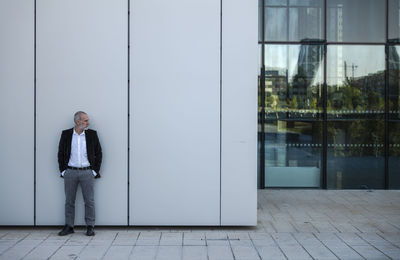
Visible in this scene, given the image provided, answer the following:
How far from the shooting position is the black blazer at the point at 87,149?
316 inches

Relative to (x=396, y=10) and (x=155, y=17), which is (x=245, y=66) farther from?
(x=396, y=10)

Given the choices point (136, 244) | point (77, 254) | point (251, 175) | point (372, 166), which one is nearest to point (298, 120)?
point (372, 166)

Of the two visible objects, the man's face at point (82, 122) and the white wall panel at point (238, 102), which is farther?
the white wall panel at point (238, 102)

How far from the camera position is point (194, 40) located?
845 cm

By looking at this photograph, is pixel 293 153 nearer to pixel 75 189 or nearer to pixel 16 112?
pixel 75 189

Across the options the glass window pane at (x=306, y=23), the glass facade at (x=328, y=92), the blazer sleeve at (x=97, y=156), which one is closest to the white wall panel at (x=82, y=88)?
the blazer sleeve at (x=97, y=156)

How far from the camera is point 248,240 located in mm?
7859

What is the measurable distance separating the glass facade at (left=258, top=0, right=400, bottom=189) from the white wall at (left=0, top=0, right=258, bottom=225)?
4659mm

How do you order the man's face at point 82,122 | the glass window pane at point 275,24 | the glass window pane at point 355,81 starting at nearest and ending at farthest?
the man's face at point 82,122, the glass window pane at point 275,24, the glass window pane at point 355,81

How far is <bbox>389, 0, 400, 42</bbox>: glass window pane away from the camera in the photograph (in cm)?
1305

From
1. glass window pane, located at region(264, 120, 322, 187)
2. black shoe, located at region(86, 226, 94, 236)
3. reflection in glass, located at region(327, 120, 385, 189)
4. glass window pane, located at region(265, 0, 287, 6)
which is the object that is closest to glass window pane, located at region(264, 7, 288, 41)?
glass window pane, located at region(265, 0, 287, 6)

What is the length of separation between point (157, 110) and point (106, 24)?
5.54ft

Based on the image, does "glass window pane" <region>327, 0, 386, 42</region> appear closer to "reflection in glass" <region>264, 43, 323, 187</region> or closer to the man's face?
"reflection in glass" <region>264, 43, 323, 187</region>

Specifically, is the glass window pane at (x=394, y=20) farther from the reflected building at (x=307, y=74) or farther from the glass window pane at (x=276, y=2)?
the glass window pane at (x=276, y=2)
